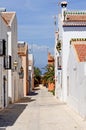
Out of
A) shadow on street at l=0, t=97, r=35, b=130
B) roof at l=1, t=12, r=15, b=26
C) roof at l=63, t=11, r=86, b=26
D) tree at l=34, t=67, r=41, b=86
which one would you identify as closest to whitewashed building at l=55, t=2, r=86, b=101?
roof at l=63, t=11, r=86, b=26

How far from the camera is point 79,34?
119ft

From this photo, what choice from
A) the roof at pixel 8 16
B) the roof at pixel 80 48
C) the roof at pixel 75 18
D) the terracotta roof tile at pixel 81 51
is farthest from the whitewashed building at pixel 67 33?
the terracotta roof tile at pixel 81 51

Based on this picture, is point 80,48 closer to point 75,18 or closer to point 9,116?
point 9,116

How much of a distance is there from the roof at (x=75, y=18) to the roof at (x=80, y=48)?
12.8 ft

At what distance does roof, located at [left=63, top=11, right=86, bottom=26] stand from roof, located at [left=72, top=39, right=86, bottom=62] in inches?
154

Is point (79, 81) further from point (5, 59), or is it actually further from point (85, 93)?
point (5, 59)

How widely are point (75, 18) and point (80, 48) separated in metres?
9.46

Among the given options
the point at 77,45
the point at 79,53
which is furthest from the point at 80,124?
the point at 77,45

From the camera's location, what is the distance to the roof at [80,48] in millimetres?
25609

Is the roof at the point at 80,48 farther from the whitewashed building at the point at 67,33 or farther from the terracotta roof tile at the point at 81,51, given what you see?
the whitewashed building at the point at 67,33

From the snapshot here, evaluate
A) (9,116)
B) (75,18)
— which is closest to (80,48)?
(9,116)

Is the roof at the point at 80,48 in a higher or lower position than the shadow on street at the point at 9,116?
higher

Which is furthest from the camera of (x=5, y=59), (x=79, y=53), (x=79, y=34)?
(x=79, y=34)

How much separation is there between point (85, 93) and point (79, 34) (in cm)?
1608
